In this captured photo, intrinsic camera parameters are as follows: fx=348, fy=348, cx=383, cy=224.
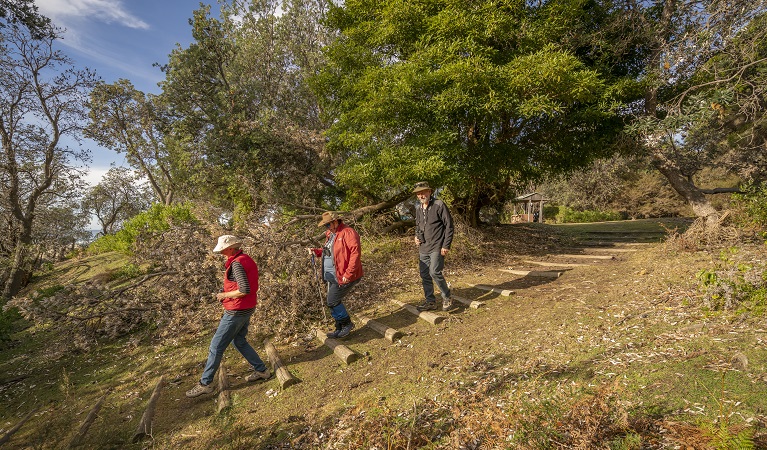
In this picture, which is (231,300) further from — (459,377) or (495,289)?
(495,289)

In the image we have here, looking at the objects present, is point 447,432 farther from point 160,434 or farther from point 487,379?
point 160,434

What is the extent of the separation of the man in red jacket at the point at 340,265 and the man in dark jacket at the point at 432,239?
1240mm

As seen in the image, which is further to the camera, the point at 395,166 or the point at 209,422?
the point at 395,166

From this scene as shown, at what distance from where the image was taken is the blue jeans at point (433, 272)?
574 centimetres

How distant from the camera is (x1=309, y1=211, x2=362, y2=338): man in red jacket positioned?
5.28 m

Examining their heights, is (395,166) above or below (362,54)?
below

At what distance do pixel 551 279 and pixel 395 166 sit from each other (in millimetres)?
4360

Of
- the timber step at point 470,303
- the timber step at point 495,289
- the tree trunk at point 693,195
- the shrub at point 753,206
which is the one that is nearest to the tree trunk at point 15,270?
the timber step at point 470,303

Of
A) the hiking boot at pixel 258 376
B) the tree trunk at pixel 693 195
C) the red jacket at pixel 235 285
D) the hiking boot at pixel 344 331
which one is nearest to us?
the red jacket at pixel 235 285

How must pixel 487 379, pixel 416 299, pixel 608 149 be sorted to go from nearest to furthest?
pixel 487 379 < pixel 416 299 < pixel 608 149

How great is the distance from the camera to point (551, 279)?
758 cm

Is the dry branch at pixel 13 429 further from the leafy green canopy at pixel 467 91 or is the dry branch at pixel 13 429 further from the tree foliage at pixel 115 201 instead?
the tree foliage at pixel 115 201

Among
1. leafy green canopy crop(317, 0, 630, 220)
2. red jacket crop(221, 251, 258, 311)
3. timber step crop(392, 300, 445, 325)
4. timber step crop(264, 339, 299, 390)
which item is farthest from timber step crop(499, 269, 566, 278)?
red jacket crop(221, 251, 258, 311)

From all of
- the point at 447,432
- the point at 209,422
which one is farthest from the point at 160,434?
the point at 447,432
